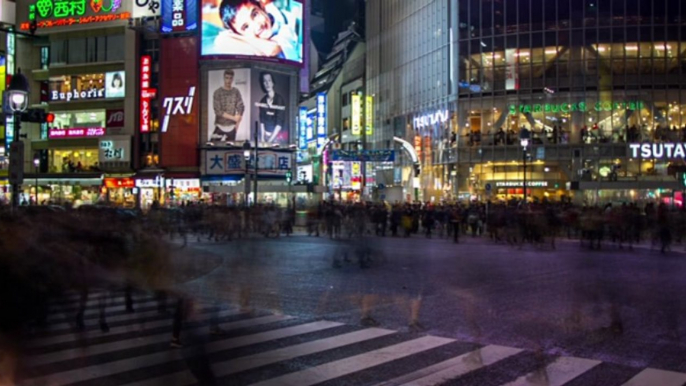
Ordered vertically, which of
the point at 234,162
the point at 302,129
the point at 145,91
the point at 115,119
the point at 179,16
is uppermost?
the point at 179,16

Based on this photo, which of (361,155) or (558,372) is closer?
(558,372)

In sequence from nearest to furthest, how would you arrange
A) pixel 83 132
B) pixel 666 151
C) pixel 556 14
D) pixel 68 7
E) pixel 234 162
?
pixel 666 151
pixel 556 14
pixel 234 162
pixel 83 132
pixel 68 7

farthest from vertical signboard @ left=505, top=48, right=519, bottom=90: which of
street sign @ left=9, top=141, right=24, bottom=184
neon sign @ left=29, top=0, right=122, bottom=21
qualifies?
street sign @ left=9, top=141, right=24, bottom=184

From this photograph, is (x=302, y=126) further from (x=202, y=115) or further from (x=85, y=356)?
(x=85, y=356)

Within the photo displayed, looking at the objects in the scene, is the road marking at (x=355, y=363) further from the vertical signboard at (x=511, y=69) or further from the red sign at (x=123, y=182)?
the red sign at (x=123, y=182)

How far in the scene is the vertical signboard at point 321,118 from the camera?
71500 millimetres

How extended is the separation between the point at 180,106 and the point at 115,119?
279 inches

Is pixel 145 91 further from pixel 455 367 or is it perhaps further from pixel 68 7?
pixel 455 367

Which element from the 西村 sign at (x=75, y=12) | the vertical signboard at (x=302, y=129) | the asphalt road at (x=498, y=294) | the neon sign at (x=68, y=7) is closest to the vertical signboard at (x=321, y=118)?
the vertical signboard at (x=302, y=129)

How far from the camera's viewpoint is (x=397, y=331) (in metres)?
10.5

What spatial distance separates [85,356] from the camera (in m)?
8.66

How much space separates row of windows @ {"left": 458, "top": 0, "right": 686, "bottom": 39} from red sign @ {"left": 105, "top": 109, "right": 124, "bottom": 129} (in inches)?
1286

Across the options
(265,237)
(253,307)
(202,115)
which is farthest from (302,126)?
(253,307)

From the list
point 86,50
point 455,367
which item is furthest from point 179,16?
point 455,367
